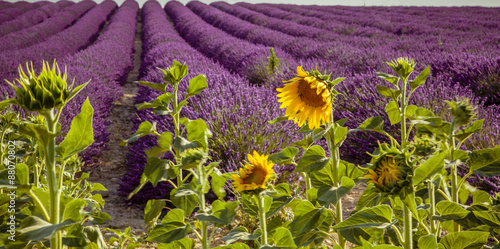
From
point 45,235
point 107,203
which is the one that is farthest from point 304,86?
point 107,203

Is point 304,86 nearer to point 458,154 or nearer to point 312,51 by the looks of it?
point 458,154

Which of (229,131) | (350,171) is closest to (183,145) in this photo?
(350,171)

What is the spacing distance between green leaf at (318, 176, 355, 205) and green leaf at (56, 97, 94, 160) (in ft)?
1.65

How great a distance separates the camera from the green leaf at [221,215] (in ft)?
2.49

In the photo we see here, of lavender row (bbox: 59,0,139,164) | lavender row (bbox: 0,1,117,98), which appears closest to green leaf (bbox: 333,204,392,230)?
lavender row (bbox: 59,0,139,164)

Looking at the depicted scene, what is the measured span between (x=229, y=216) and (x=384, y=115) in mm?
2539

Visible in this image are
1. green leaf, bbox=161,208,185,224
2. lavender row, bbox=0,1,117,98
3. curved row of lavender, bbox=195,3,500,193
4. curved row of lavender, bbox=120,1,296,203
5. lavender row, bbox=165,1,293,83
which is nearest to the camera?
green leaf, bbox=161,208,185,224

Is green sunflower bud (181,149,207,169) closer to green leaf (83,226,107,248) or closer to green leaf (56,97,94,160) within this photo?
green leaf (56,97,94,160)

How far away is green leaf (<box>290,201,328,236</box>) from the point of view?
810 millimetres

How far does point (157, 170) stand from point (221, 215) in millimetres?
220

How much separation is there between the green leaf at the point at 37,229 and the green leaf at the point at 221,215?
0.27m

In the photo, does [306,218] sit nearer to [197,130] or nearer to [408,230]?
[408,230]

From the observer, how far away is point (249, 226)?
6.27ft

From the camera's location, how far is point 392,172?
626mm
